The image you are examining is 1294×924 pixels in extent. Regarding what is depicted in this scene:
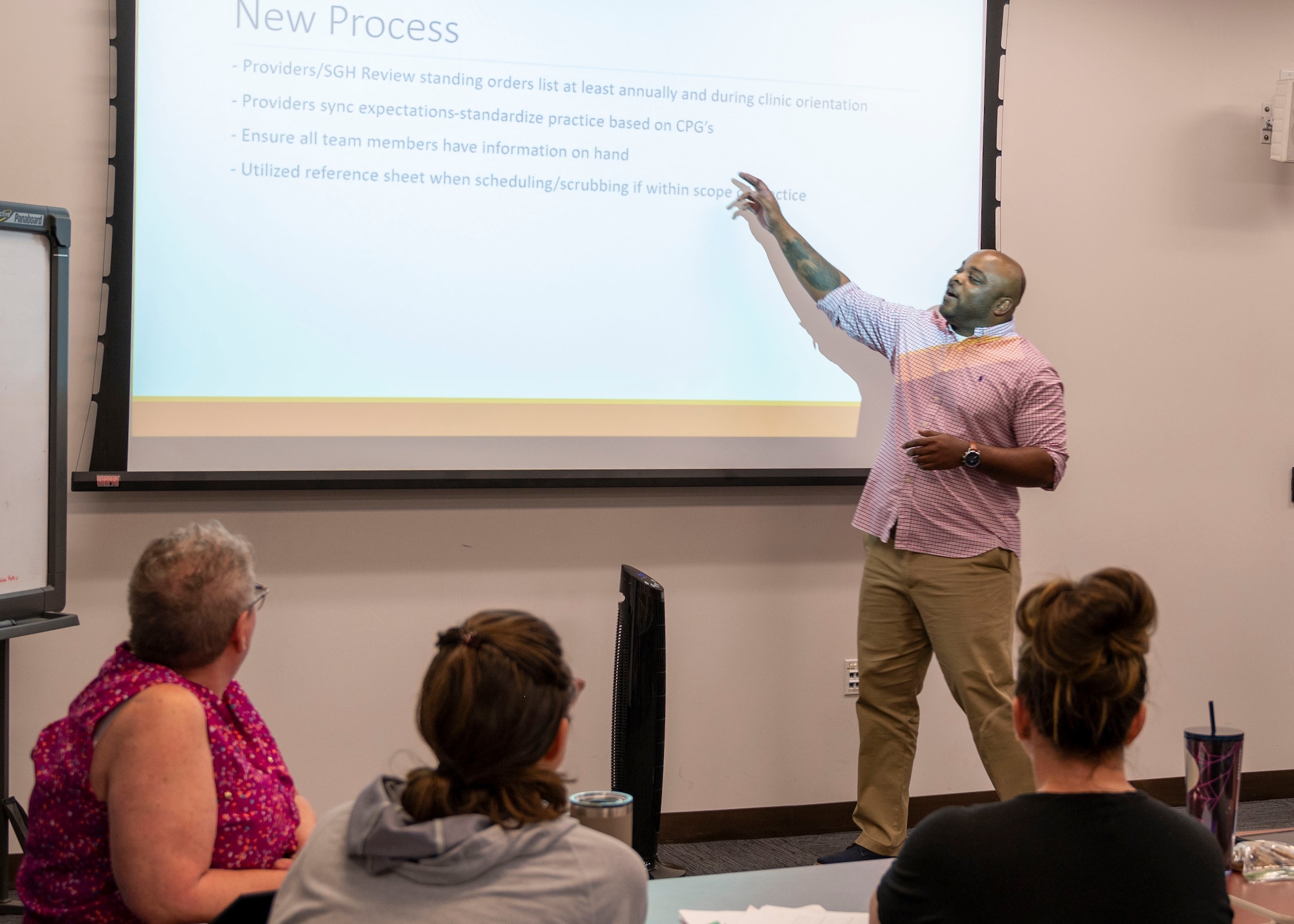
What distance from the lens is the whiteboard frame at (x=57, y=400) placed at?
99.3 inches

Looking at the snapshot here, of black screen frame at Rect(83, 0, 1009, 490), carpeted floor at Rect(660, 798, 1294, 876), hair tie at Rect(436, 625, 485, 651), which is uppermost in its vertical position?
black screen frame at Rect(83, 0, 1009, 490)

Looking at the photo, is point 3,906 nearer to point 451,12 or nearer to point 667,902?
point 667,902

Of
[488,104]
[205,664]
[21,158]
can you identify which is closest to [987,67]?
[488,104]

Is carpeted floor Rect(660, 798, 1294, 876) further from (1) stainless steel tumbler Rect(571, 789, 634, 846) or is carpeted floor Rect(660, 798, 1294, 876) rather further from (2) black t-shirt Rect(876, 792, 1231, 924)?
(2) black t-shirt Rect(876, 792, 1231, 924)

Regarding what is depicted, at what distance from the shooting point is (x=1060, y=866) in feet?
3.44

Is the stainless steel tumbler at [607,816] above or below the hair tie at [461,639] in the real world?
below

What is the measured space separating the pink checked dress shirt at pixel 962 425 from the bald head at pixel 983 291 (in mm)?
41

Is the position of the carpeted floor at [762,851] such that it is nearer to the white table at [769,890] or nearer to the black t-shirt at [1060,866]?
the white table at [769,890]

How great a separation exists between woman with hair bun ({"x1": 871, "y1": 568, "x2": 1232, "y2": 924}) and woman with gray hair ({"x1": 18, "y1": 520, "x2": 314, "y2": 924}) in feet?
2.59

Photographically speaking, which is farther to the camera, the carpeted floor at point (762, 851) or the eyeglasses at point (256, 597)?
the carpeted floor at point (762, 851)

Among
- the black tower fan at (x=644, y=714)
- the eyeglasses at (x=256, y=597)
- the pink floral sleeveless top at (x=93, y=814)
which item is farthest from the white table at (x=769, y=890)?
the black tower fan at (x=644, y=714)

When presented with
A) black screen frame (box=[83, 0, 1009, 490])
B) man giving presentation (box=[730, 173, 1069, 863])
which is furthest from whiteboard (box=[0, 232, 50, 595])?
man giving presentation (box=[730, 173, 1069, 863])

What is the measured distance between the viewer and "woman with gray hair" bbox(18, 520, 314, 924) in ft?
4.32

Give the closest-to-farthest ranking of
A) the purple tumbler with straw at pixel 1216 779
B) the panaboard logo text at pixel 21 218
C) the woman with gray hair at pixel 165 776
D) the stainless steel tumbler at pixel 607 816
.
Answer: the stainless steel tumbler at pixel 607 816, the woman with gray hair at pixel 165 776, the purple tumbler with straw at pixel 1216 779, the panaboard logo text at pixel 21 218
